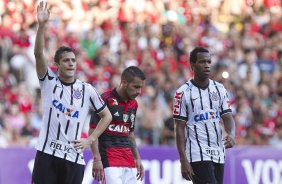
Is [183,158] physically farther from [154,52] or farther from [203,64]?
[154,52]

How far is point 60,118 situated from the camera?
1020 cm

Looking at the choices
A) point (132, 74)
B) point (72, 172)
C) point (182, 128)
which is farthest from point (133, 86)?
point (72, 172)

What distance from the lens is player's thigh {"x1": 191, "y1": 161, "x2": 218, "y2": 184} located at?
10.9m

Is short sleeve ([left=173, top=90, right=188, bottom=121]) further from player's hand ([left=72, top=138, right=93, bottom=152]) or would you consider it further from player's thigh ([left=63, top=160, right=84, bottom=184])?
player's thigh ([left=63, top=160, right=84, bottom=184])

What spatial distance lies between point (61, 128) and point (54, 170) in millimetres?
485

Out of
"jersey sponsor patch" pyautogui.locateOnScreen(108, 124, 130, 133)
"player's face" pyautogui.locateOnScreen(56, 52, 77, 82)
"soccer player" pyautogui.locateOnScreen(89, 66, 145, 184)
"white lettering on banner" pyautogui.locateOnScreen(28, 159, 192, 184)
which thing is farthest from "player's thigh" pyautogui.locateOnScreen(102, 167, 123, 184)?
"white lettering on banner" pyautogui.locateOnScreen(28, 159, 192, 184)

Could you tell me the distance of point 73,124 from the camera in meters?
10.2

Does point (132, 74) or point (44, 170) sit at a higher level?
point (132, 74)

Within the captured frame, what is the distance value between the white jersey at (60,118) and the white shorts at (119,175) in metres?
0.96

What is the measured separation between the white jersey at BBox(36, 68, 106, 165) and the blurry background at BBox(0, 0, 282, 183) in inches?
264

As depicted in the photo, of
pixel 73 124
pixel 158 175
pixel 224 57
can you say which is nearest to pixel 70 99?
pixel 73 124

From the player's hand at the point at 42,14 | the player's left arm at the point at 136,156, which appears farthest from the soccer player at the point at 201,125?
the player's hand at the point at 42,14

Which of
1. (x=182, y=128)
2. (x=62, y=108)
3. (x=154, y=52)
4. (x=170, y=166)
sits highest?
(x=154, y=52)

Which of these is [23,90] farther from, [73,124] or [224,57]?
[73,124]
